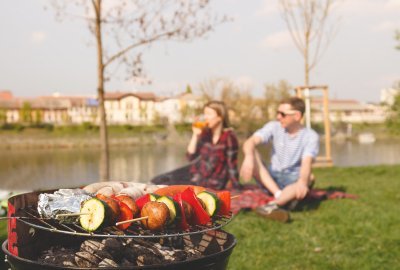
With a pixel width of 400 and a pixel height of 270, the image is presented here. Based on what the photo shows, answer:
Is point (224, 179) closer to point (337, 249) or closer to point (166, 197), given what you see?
point (337, 249)

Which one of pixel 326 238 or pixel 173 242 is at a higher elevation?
pixel 173 242

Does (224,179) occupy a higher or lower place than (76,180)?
higher

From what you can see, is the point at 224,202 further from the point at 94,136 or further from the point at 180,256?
the point at 94,136

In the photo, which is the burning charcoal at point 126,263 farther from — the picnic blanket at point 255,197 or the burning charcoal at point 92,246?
the picnic blanket at point 255,197

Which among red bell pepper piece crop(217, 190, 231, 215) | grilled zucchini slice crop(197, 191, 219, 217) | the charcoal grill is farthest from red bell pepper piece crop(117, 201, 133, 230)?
red bell pepper piece crop(217, 190, 231, 215)

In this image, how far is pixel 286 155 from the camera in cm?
651

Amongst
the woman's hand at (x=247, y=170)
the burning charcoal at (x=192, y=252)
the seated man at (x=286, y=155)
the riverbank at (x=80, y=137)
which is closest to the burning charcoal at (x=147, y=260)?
the burning charcoal at (x=192, y=252)

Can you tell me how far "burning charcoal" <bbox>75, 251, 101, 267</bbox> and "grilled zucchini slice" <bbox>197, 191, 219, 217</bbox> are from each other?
0.61 m

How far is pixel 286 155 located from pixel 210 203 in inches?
159

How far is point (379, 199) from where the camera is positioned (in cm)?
739

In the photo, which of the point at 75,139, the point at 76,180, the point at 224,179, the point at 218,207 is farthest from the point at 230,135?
the point at 75,139

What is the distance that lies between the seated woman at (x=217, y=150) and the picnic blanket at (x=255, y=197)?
28cm

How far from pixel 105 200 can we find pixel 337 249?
3.00 metres

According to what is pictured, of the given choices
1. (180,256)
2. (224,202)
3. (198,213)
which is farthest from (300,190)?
(180,256)
